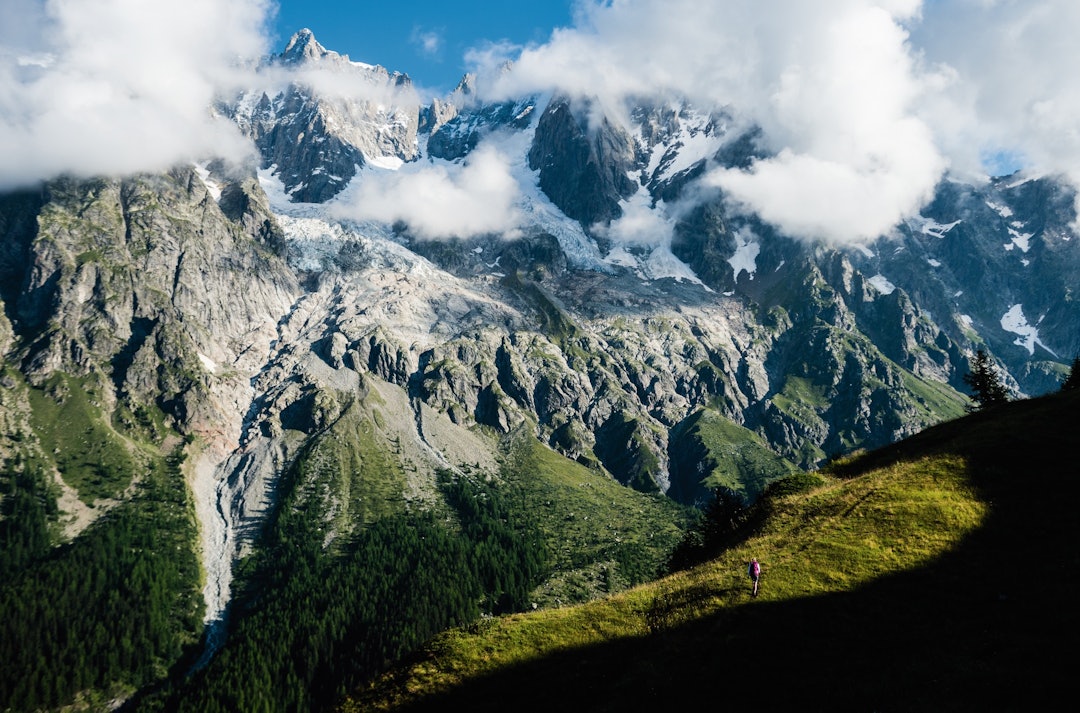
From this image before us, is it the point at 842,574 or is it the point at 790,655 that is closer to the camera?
the point at 790,655

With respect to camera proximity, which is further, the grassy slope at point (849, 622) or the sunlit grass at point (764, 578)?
the sunlit grass at point (764, 578)

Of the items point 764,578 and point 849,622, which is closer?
point 849,622

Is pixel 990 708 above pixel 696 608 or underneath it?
underneath

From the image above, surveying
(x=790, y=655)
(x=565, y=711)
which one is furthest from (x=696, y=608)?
(x=565, y=711)

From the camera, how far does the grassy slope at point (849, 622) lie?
2823 cm

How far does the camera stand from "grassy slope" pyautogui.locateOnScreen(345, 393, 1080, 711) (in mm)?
28234

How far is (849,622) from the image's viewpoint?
3412 centimetres

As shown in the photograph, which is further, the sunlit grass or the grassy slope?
the sunlit grass

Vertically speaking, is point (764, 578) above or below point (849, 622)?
above

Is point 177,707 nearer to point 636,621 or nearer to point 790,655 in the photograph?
point 636,621

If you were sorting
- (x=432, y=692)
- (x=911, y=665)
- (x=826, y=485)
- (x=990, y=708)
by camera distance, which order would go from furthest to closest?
1. (x=826, y=485)
2. (x=432, y=692)
3. (x=911, y=665)
4. (x=990, y=708)

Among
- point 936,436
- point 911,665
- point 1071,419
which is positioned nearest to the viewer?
point 911,665

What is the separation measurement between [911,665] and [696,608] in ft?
42.0

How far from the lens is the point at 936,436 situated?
64125mm
